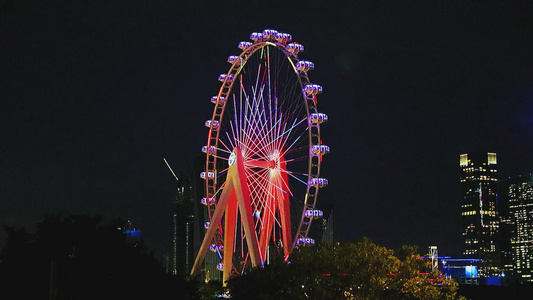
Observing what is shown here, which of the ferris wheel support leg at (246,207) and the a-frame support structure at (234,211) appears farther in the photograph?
the a-frame support structure at (234,211)

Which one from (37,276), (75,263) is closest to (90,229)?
(75,263)

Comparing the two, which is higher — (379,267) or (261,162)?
(261,162)

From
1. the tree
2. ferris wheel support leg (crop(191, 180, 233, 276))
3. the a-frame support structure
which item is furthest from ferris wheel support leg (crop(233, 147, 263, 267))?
the tree

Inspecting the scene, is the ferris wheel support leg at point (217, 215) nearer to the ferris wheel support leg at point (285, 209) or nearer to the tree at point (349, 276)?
the ferris wheel support leg at point (285, 209)

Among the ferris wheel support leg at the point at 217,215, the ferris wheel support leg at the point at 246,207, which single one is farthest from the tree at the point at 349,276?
the ferris wheel support leg at the point at 217,215

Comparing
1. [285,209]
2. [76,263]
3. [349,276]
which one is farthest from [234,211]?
[76,263]

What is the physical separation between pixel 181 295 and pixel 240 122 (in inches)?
598

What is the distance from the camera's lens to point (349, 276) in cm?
3881

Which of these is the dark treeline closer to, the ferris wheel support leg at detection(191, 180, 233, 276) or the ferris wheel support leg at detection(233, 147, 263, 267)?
the ferris wheel support leg at detection(233, 147, 263, 267)

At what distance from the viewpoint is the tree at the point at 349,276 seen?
38.2 metres

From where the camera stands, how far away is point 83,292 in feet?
109

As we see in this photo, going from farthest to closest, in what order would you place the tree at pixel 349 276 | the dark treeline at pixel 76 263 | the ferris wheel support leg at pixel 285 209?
the ferris wheel support leg at pixel 285 209 < the tree at pixel 349 276 < the dark treeline at pixel 76 263

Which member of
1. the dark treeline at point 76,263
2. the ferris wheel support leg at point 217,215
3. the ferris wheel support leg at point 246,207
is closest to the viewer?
the dark treeline at point 76,263

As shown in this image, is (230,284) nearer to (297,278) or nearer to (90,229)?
(297,278)
